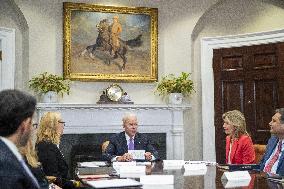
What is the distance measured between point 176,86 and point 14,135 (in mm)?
4845

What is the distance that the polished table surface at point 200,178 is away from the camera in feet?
8.96

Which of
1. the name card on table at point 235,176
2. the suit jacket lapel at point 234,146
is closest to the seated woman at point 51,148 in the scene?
the name card on table at point 235,176

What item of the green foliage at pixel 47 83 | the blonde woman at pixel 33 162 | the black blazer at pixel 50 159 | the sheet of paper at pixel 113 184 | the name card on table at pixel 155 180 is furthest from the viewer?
the green foliage at pixel 47 83

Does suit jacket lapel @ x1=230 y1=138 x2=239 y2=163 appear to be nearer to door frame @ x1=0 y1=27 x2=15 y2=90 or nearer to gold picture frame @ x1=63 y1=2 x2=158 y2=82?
gold picture frame @ x1=63 y1=2 x2=158 y2=82

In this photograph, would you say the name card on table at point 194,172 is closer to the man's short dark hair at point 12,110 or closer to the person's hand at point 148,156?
the person's hand at point 148,156

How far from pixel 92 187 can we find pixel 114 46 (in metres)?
4.24

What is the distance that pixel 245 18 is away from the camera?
7.01 m

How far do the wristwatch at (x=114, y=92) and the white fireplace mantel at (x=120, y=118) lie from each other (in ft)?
0.49

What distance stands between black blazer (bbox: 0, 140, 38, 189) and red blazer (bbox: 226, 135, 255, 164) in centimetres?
311

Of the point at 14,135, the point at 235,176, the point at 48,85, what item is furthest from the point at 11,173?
the point at 48,85

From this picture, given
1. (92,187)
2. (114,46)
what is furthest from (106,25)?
(92,187)

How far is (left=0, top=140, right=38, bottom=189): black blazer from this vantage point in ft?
5.33

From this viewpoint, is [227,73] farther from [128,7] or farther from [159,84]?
[128,7]

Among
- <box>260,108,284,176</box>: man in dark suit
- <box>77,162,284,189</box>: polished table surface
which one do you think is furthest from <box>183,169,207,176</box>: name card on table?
<box>260,108,284,176</box>: man in dark suit
